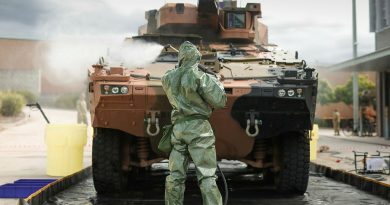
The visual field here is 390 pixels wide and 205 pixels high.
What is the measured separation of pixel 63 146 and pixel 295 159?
3.71 metres

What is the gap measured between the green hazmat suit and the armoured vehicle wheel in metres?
2.11

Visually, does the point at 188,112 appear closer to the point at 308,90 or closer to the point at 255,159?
the point at 308,90

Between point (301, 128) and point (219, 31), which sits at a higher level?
point (219, 31)

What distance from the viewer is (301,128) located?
713cm

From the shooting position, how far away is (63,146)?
953 centimetres

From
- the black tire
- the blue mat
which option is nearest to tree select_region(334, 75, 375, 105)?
the black tire

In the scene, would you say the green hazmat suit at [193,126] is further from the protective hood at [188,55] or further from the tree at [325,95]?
the tree at [325,95]

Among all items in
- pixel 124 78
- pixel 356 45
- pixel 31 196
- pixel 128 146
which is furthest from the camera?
pixel 356 45

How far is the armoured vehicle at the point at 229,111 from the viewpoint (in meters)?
6.88

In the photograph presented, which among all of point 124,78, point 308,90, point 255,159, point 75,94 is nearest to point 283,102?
point 308,90

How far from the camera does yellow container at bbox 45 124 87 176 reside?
9469 millimetres

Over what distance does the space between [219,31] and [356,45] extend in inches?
662

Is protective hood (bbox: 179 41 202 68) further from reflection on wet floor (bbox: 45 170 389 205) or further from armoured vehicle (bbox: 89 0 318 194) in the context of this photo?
reflection on wet floor (bbox: 45 170 389 205)

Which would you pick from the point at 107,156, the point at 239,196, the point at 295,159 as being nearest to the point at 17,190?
the point at 107,156
